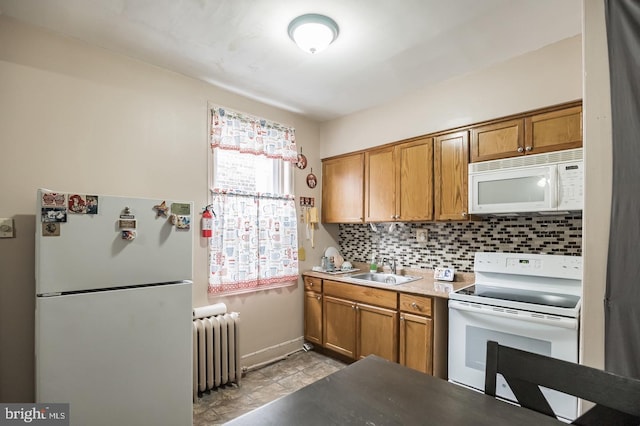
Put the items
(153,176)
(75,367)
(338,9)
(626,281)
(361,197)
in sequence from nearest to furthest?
1. (626,281)
2. (75,367)
3. (338,9)
4. (153,176)
5. (361,197)

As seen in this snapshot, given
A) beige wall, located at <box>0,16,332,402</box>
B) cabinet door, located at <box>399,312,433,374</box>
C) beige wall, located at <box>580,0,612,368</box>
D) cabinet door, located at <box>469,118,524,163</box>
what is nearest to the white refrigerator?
beige wall, located at <box>0,16,332,402</box>

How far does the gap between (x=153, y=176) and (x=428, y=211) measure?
7.52ft

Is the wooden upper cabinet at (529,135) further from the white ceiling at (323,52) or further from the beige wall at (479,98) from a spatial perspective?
the white ceiling at (323,52)

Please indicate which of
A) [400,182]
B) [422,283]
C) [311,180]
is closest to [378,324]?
[422,283]

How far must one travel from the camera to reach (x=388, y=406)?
3.17 feet

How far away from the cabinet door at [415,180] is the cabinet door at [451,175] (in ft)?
0.20

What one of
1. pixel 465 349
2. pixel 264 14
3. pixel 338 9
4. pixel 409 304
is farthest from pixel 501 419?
pixel 264 14

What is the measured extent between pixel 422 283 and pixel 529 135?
143 centimetres

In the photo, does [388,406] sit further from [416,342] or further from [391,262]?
[391,262]

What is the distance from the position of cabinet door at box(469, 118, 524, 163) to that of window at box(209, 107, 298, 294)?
69.2 inches

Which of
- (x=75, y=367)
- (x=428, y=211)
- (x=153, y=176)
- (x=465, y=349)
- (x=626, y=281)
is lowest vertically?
(x=465, y=349)

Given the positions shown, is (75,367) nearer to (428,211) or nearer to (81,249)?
(81,249)

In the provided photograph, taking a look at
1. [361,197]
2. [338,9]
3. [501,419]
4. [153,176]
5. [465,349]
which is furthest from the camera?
[361,197]

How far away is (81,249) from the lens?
1.60 meters
